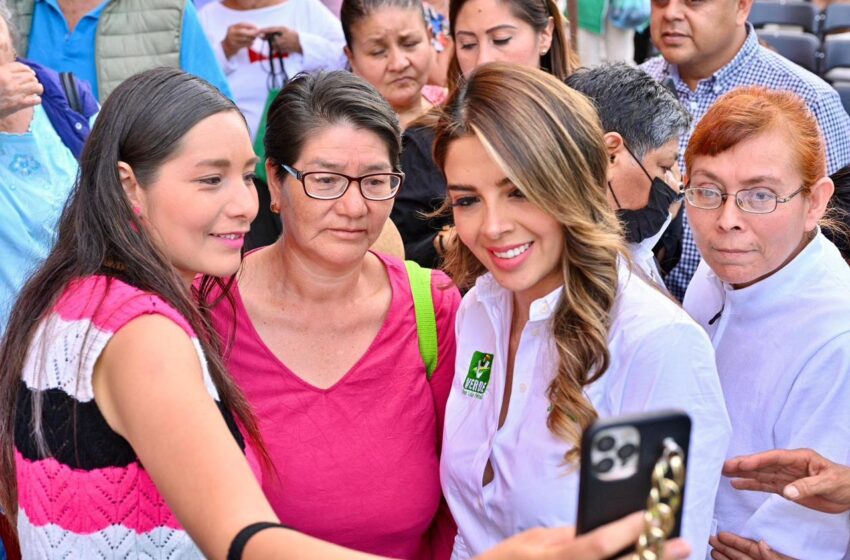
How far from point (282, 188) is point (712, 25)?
2.37 m

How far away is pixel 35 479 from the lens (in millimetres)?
1728

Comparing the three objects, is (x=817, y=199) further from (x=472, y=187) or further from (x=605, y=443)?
(x=605, y=443)

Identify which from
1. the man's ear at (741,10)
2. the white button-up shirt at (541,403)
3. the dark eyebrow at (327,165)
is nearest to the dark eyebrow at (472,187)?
the white button-up shirt at (541,403)

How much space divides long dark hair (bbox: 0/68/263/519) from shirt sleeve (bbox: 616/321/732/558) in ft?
2.62

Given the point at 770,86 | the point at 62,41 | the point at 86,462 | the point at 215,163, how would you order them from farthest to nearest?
the point at 770,86, the point at 62,41, the point at 215,163, the point at 86,462

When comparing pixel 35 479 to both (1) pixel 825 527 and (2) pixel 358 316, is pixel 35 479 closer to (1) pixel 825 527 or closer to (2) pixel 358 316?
(2) pixel 358 316

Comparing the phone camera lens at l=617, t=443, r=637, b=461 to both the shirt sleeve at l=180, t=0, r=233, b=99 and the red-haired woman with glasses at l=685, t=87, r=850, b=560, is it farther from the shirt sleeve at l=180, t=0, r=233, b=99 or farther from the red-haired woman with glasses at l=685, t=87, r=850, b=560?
the shirt sleeve at l=180, t=0, r=233, b=99

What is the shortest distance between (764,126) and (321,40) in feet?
8.48

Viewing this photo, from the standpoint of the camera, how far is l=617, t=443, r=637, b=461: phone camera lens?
1.05 meters

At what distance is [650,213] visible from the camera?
2.75m

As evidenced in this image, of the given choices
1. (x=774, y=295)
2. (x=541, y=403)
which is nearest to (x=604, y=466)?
(x=541, y=403)

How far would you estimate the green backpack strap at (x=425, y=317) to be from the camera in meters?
2.59

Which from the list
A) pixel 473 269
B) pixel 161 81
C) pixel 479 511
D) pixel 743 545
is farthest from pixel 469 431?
pixel 161 81

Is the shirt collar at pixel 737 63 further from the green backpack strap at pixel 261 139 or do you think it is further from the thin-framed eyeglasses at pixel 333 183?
the thin-framed eyeglasses at pixel 333 183
